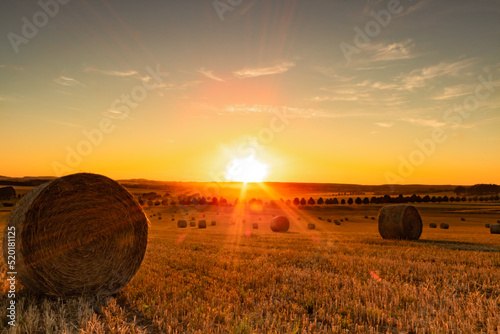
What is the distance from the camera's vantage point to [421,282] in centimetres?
823

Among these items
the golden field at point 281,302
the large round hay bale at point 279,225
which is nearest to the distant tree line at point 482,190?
the large round hay bale at point 279,225

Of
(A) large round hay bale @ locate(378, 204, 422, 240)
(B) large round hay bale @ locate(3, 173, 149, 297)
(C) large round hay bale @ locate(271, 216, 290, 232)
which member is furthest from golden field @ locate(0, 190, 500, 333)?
(C) large round hay bale @ locate(271, 216, 290, 232)

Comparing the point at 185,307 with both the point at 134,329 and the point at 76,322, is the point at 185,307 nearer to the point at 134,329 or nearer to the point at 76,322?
the point at 134,329

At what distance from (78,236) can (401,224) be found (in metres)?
19.7

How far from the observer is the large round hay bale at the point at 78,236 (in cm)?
664

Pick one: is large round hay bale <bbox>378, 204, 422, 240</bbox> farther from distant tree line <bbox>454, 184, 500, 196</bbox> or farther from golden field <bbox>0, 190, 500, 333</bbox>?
distant tree line <bbox>454, 184, 500, 196</bbox>

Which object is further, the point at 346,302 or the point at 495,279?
the point at 495,279

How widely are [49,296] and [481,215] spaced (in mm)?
61326

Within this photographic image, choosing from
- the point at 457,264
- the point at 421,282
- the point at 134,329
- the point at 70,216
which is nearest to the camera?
the point at 134,329

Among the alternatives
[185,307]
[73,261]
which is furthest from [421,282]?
[73,261]

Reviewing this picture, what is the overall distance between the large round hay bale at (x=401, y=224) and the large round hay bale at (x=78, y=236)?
1842 centimetres

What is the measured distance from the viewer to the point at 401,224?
21.5m

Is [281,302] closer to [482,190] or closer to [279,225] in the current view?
[279,225]

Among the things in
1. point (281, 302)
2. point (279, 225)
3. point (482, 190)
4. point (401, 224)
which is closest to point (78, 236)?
point (281, 302)
